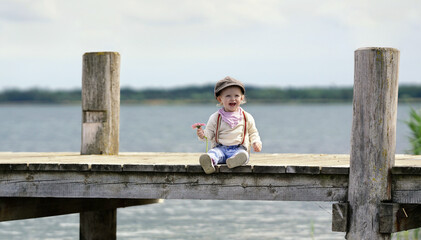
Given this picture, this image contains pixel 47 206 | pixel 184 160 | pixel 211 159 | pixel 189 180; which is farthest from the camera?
pixel 47 206

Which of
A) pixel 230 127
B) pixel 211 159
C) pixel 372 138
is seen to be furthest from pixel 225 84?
pixel 372 138

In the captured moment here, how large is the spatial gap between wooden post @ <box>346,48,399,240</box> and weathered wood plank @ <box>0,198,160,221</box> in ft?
10.4

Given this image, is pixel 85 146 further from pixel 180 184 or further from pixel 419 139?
pixel 419 139

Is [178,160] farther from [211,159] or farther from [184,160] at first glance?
[211,159]

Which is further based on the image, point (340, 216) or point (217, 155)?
point (217, 155)

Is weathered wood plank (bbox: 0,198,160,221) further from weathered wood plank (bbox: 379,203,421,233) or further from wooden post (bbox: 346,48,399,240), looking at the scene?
weathered wood plank (bbox: 379,203,421,233)

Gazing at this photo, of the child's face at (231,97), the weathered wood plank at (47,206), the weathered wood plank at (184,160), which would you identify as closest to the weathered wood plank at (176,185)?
the weathered wood plank at (184,160)

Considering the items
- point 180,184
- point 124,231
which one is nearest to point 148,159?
point 180,184

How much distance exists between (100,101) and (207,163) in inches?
91.3

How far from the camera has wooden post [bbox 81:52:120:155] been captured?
8.07 m

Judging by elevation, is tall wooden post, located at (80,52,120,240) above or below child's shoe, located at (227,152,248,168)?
above

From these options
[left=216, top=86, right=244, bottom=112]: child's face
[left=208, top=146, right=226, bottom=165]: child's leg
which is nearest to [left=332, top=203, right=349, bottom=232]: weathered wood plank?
[left=208, top=146, right=226, bottom=165]: child's leg

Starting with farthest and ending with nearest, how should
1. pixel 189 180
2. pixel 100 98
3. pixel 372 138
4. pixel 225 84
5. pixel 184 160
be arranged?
1. pixel 100 98
2. pixel 184 160
3. pixel 225 84
4. pixel 189 180
5. pixel 372 138

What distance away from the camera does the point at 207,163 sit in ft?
20.3
